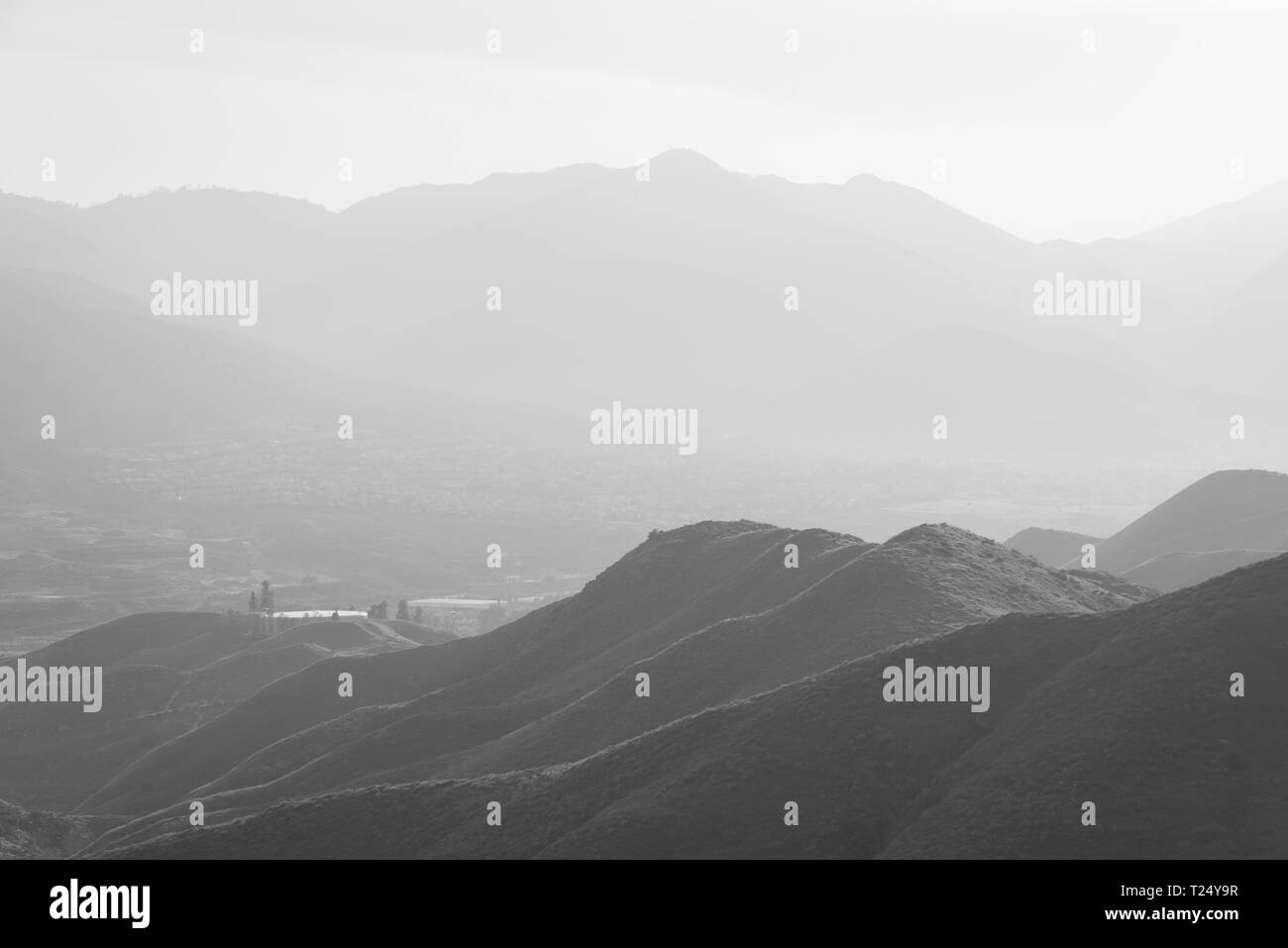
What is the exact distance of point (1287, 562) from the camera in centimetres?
4894

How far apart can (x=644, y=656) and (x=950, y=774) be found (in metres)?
29.6

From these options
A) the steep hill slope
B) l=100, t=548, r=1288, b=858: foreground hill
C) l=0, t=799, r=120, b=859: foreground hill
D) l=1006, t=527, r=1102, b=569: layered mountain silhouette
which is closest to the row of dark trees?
l=0, t=799, r=120, b=859: foreground hill

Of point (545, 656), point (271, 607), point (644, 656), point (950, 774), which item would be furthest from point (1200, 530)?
point (950, 774)

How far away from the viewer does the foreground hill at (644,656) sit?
6094 centimetres

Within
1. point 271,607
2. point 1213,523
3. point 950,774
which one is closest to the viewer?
point 950,774

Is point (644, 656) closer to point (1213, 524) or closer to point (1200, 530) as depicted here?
point (1200, 530)

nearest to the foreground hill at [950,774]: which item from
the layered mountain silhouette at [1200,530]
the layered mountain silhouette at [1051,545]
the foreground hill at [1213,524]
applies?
the layered mountain silhouette at [1200,530]

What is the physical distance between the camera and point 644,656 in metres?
72.2

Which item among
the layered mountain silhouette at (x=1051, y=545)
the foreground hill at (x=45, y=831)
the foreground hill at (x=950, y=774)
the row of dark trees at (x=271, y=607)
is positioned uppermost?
the layered mountain silhouette at (x=1051, y=545)

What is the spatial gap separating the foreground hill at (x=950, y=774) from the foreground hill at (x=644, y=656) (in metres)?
8.80

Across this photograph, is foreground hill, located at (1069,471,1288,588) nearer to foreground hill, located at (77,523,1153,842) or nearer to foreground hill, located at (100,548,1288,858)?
foreground hill, located at (77,523,1153,842)

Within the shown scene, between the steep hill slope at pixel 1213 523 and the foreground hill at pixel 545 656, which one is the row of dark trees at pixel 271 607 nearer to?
the foreground hill at pixel 545 656
